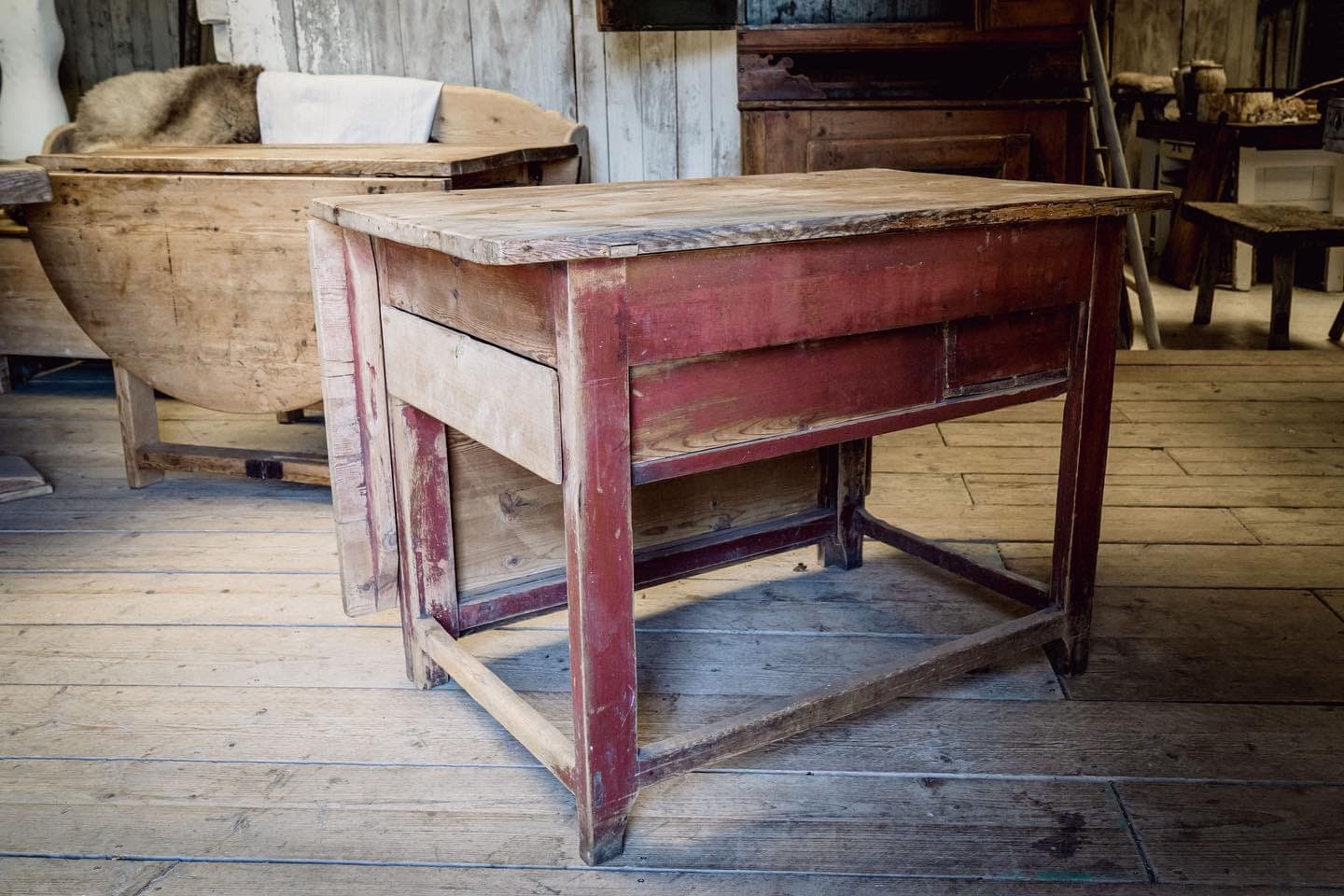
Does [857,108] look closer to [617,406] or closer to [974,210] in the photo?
[974,210]

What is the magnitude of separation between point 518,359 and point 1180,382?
2.91m

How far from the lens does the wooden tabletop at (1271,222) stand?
14.1 feet

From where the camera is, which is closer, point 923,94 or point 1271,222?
point 923,94

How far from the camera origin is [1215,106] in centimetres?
565

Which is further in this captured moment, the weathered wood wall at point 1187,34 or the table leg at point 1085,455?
the weathered wood wall at point 1187,34

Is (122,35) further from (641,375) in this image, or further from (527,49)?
(641,375)

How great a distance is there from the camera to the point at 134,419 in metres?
2.85

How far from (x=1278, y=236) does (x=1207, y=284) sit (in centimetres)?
64

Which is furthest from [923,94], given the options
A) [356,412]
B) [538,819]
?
[538,819]

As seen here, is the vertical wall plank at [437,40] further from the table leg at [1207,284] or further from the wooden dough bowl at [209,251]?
the table leg at [1207,284]

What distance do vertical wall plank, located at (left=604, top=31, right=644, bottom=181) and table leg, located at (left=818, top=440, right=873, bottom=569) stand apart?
182cm

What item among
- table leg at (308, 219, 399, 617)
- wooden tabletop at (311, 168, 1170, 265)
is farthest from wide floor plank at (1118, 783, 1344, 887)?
table leg at (308, 219, 399, 617)

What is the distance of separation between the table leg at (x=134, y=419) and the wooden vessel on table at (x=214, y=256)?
0.05 metres

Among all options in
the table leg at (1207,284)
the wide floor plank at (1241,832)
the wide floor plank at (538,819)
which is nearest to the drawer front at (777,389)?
the wide floor plank at (538,819)
